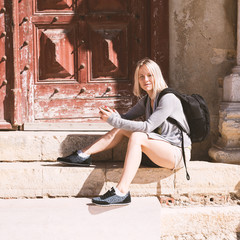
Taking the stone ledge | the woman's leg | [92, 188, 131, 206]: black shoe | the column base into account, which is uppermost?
the woman's leg

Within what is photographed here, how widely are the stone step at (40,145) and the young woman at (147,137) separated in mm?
322

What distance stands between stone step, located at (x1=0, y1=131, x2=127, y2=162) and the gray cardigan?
2.30 feet

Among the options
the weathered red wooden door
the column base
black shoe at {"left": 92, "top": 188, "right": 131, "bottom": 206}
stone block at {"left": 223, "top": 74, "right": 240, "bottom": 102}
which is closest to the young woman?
black shoe at {"left": 92, "top": 188, "right": 131, "bottom": 206}

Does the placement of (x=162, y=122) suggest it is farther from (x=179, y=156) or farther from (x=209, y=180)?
(x=209, y=180)

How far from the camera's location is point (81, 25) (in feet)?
14.2

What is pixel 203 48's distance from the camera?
162 inches

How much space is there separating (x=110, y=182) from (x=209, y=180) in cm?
95

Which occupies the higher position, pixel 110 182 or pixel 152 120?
pixel 152 120

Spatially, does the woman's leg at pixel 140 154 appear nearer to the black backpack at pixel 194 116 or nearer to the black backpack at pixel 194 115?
the black backpack at pixel 194 116

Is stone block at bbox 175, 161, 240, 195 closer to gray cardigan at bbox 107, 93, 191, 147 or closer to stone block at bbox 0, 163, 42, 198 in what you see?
gray cardigan at bbox 107, 93, 191, 147

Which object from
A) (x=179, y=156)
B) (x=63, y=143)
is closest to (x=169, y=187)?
(x=179, y=156)

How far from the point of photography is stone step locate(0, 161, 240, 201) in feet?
11.8

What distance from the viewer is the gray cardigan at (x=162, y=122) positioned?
3291 mm

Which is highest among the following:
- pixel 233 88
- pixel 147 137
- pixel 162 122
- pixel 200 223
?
pixel 233 88
